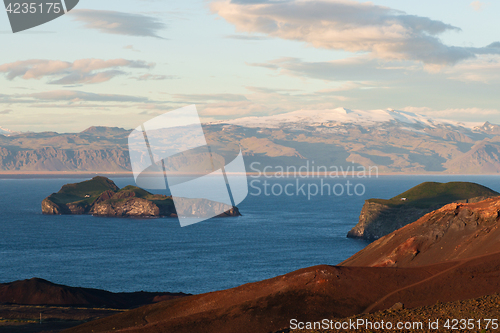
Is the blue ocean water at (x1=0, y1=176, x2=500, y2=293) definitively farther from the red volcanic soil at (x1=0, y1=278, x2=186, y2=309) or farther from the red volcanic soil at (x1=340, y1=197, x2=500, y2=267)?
the red volcanic soil at (x1=340, y1=197, x2=500, y2=267)

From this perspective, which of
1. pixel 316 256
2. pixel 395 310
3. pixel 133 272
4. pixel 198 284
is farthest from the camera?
pixel 316 256

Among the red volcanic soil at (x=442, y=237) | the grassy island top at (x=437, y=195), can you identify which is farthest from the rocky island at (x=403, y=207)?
the red volcanic soil at (x=442, y=237)

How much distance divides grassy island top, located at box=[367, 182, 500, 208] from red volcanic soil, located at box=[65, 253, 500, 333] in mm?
133483

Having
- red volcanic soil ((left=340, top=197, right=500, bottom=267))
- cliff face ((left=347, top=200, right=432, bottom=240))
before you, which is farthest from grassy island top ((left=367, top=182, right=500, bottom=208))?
red volcanic soil ((left=340, top=197, right=500, bottom=267))

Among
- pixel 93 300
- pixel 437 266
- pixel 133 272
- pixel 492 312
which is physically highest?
pixel 492 312

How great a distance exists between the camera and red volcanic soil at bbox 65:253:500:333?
131 ft

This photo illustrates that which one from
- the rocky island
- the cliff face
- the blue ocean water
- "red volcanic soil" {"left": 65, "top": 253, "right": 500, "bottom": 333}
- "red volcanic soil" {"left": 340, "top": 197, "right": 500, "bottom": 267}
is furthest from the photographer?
the rocky island

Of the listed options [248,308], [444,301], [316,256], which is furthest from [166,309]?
[316,256]

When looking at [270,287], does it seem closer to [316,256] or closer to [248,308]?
[248,308]

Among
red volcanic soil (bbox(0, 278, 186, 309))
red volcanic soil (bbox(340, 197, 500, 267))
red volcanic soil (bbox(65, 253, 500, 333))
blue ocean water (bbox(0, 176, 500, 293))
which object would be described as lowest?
blue ocean water (bbox(0, 176, 500, 293))

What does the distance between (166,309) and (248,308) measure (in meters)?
10.3

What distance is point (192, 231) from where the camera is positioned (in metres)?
196

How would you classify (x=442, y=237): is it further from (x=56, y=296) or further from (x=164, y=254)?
(x=164, y=254)

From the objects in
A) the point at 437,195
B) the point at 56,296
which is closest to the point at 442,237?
the point at 56,296
